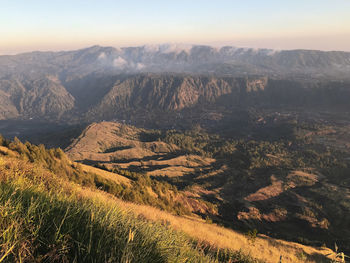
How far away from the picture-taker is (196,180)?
453 feet

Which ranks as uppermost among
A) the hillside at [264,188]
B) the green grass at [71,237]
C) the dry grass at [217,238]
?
the green grass at [71,237]

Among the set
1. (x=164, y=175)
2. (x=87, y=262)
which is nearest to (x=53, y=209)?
(x=87, y=262)

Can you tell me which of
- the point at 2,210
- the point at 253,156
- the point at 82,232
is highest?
the point at 2,210

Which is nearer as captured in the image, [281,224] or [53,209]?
[53,209]

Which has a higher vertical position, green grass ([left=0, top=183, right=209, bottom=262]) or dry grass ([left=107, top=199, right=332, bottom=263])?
green grass ([left=0, top=183, right=209, bottom=262])

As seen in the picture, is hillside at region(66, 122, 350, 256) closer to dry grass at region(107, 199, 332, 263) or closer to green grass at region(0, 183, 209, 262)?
dry grass at region(107, 199, 332, 263)

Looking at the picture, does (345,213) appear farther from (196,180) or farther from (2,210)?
(2,210)

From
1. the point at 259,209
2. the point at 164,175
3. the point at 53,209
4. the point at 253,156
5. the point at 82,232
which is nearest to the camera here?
the point at 82,232

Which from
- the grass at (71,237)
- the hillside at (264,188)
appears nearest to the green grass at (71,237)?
the grass at (71,237)

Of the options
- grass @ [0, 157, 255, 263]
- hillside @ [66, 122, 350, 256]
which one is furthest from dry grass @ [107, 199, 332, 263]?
hillside @ [66, 122, 350, 256]

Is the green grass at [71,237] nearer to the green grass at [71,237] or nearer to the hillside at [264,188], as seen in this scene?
the green grass at [71,237]

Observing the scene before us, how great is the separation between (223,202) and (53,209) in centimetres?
9679

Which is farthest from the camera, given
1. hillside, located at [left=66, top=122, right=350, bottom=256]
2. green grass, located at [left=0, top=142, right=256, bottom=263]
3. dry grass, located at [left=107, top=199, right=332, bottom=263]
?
hillside, located at [left=66, top=122, right=350, bottom=256]

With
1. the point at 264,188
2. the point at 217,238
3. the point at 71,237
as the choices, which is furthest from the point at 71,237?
the point at 264,188
